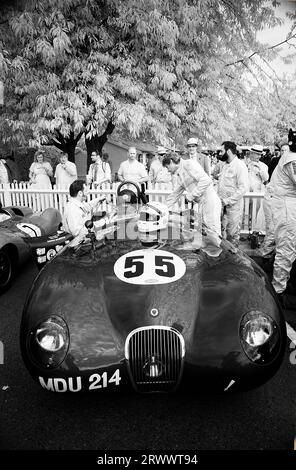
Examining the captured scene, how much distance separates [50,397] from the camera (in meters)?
2.48

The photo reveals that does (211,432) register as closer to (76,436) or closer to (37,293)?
(76,436)

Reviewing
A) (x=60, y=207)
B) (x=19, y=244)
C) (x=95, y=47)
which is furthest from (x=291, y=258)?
(x=95, y=47)

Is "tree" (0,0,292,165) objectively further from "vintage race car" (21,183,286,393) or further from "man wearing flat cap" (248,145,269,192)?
"vintage race car" (21,183,286,393)

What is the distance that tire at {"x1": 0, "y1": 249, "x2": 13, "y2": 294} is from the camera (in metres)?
4.43

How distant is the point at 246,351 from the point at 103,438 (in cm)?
93

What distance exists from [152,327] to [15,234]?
309 centimetres

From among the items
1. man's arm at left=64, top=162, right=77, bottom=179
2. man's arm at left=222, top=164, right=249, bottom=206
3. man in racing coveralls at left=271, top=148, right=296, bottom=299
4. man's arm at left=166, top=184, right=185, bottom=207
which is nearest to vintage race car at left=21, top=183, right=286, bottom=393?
man in racing coveralls at left=271, top=148, right=296, bottom=299

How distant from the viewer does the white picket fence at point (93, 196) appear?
687cm

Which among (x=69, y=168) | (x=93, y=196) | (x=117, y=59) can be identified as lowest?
(x=93, y=196)

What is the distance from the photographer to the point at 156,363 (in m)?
2.08

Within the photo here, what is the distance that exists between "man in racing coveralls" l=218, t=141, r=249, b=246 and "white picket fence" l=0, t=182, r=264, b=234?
951 millimetres

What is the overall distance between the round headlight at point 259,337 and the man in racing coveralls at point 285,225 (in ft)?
6.05

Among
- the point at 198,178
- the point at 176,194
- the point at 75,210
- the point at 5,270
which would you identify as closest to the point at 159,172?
the point at 176,194

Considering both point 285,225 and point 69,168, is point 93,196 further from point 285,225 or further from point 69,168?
point 285,225
